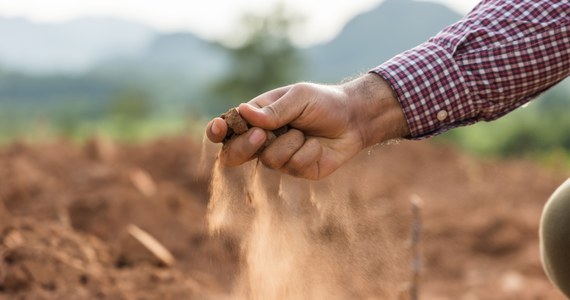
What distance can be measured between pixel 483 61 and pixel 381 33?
62537 millimetres

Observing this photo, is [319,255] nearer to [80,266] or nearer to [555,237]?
[555,237]

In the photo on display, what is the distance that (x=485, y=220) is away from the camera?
6332mm

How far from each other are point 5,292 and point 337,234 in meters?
1.37

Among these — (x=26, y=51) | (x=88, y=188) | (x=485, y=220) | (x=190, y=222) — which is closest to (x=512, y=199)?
(x=485, y=220)

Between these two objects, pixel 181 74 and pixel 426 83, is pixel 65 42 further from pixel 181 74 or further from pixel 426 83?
pixel 426 83

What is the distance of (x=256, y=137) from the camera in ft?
6.24

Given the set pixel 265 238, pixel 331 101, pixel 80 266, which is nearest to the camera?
pixel 331 101

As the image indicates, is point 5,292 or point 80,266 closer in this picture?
point 5,292

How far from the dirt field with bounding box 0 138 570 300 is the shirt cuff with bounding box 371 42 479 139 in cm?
72

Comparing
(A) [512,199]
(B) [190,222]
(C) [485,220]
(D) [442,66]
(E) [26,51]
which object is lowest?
(E) [26,51]

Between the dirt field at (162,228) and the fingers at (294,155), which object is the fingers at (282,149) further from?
the dirt field at (162,228)

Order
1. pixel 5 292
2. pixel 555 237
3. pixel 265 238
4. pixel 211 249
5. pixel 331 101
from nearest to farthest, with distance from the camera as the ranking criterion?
1. pixel 331 101
2. pixel 265 238
3. pixel 555 237
4. pixel 5 292
5. pixel 211 249

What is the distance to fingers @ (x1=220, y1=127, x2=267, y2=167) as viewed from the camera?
191 centimetres

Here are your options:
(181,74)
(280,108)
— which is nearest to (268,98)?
(280,108)
